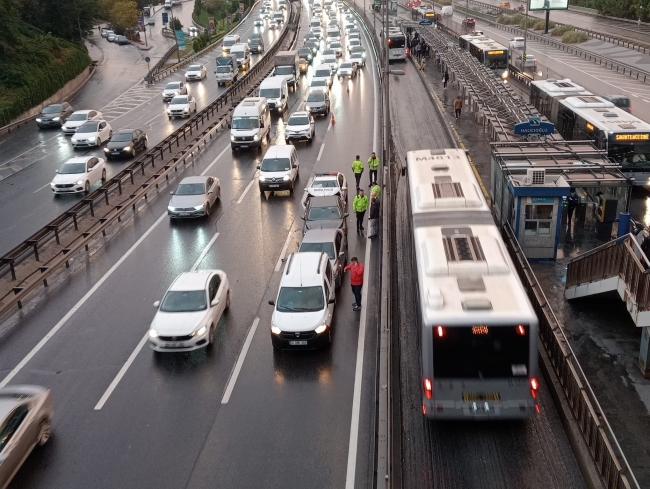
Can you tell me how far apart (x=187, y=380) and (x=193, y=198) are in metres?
12.1

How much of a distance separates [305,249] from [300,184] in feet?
36.2

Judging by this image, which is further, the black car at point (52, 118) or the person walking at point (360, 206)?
the black car at point (52, 118)

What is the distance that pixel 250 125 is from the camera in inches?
1486

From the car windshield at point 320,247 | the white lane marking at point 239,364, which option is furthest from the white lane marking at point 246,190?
the white lane marking at point 239,364

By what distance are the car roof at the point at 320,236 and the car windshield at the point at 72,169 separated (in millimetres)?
14836

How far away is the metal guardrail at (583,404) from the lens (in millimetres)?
10600

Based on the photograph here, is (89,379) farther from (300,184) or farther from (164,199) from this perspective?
(300,184)

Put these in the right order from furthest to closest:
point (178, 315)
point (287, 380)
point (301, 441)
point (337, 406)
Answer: point (178, 315) → point (287, 380) → point (337, 406) → point (301, 441)

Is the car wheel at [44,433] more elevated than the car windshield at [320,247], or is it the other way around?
the car windshield at [320,247]

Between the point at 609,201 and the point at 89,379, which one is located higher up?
the point at 609,201

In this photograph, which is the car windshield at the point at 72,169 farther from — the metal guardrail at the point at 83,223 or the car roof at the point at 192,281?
the car roof at the point at 192,281

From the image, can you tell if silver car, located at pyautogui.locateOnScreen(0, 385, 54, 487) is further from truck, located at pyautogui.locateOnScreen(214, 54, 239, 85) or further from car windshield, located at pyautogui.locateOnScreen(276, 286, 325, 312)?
truck, located at pyautogui.locateOnScreen(214, 54, 239, 85)

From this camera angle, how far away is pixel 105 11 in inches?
4235

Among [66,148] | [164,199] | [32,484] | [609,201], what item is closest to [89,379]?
[32,484]
